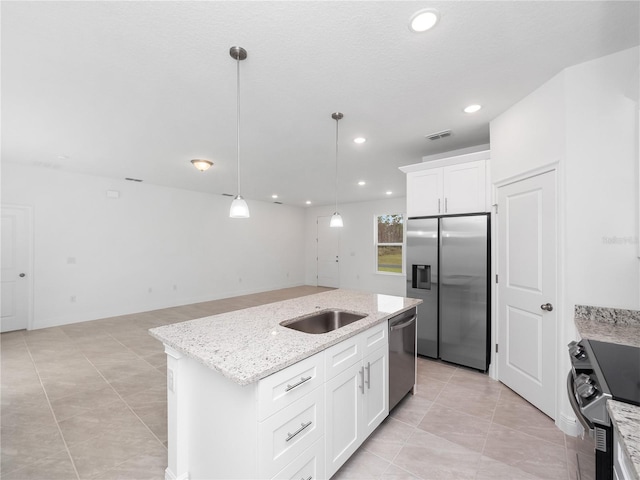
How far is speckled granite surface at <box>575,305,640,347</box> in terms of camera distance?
1636 millimetres

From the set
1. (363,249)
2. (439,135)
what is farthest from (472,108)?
(363,249)

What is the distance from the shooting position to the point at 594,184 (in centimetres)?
200

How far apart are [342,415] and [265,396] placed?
705 millimetres

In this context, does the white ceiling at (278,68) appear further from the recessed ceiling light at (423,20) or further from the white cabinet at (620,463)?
the white cabinet at (620,463)

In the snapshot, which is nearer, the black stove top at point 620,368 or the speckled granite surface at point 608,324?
the black stove top at point 620,368

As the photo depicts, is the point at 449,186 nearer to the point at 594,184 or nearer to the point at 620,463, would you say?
the point at 594,184

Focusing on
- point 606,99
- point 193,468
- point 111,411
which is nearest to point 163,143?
point 111,411

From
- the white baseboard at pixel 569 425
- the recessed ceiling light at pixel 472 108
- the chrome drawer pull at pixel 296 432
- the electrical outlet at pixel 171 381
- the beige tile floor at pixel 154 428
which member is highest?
the recessed ceiling light at pixel 472 108

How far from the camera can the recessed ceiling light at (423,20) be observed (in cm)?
153

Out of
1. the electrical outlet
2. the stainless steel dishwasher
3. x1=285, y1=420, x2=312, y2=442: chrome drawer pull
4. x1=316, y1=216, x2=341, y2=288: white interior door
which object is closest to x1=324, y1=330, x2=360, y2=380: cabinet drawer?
x1=285, y1=420, x2=312, y2=442: chrome drawer pull

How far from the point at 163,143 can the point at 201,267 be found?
3902mm

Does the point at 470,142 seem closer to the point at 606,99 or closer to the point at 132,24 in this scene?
the point at 606,99

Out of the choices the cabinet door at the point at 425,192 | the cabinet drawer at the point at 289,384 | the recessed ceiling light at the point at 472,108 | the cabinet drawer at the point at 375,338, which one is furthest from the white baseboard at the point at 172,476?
the recessed ceiling light at the point at 472,108

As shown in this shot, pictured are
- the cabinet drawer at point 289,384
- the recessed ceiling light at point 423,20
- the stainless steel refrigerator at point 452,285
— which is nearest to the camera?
the cabinet drawer at point 289,384
